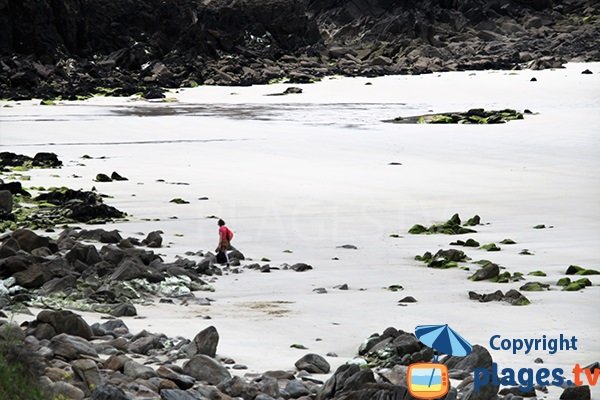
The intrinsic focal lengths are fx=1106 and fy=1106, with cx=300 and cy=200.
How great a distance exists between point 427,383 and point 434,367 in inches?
21.8

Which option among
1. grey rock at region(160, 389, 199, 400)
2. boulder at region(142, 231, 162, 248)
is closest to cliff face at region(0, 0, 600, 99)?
boulder at region(142, 231, 162, 248)

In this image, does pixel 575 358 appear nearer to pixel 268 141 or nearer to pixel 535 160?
pixel 535 160

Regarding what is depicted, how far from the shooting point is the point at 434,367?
6.50m

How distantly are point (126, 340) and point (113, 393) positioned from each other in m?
2.08

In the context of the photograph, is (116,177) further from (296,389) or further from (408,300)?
(296,389)

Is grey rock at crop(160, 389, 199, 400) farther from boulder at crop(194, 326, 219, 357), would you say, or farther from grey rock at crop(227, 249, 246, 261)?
grey rock at crop(227, 249, 246, 261)

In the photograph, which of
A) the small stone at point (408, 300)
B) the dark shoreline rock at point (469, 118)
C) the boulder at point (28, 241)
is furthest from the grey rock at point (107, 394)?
the dark shoreline rock at point (469, 118)

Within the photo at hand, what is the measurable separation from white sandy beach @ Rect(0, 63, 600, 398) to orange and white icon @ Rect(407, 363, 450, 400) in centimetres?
114

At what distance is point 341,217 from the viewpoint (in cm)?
1548

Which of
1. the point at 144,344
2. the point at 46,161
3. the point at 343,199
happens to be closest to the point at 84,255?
the point at 144,344

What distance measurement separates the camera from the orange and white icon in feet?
19.2

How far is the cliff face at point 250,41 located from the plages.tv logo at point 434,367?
3793 cm

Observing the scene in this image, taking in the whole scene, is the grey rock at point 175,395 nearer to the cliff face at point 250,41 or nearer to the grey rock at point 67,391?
the grey rock at point 67,391

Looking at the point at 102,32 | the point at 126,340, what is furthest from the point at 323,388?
the point at 102,32
